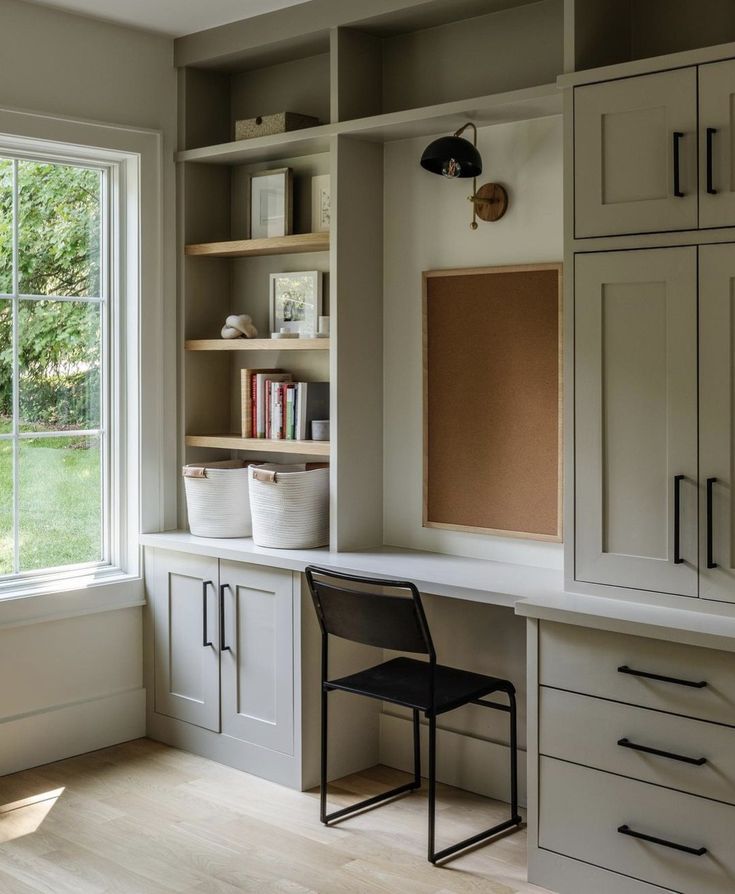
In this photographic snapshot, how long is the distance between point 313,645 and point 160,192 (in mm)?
1843

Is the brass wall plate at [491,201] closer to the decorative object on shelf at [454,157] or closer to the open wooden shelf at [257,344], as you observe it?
the decorative object on shelf at [454,157]

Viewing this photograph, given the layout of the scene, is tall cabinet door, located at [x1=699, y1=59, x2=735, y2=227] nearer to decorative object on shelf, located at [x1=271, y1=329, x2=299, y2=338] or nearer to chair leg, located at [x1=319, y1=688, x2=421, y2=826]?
decorative object on shelf, located at [x1=271, y1=329, x2=299, y2=338]

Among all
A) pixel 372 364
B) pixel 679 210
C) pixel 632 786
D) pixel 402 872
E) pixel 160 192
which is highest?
pixel 160 192

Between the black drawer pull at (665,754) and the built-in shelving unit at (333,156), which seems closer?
the black drawer pull at (665,754)

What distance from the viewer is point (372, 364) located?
12.4ft

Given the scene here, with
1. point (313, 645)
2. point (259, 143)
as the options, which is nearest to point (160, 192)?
point (259, 143)

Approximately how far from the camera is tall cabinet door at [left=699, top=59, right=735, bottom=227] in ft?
8.60

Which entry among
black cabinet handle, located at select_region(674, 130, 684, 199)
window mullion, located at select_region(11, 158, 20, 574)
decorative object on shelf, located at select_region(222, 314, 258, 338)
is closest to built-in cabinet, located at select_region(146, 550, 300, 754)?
window mullion, located at select_region(11, 158, 20, 574)

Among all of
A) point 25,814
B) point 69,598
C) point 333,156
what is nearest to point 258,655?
point 69,598

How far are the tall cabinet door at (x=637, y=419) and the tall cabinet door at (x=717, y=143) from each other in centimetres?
12

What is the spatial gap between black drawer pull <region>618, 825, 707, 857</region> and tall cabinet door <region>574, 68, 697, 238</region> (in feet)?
5.12

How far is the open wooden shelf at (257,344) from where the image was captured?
12.3ft

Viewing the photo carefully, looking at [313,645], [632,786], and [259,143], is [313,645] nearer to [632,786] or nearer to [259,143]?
[632,786]

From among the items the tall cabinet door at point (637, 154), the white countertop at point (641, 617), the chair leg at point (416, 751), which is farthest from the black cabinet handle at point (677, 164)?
the chair leg at point (416, 751)
